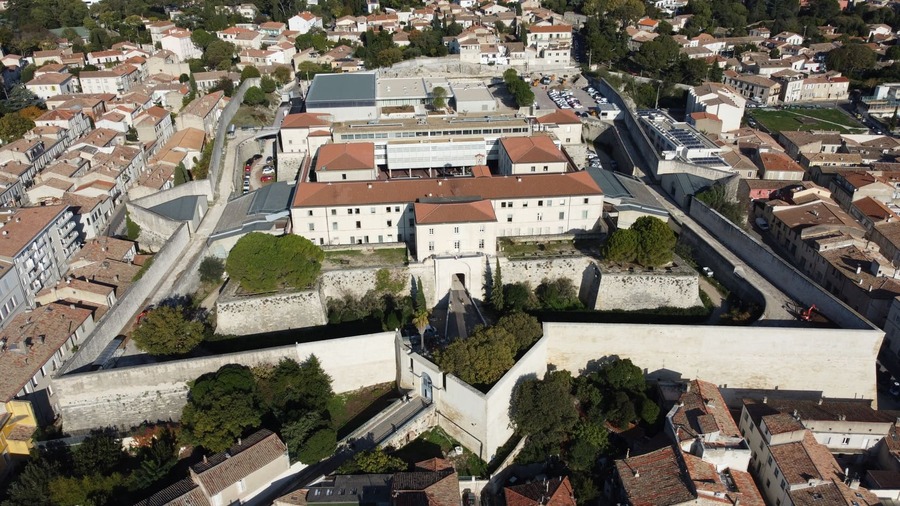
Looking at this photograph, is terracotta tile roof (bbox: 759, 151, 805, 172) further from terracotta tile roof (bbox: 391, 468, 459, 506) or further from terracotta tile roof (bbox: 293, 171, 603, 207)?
terracotta tile roof (bbox: 391, 468, 459, 506)

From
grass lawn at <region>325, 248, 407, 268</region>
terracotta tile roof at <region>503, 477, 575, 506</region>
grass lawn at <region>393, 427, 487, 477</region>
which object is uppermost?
grass lawn at <region>325, 248, 407, 268</region>

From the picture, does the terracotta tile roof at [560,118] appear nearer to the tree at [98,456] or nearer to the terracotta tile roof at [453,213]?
the terracotta tile roof at [453,213]

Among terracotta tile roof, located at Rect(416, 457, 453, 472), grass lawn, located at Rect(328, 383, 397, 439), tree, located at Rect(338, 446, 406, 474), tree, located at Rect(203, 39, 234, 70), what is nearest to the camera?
tree, located at Rect(338, 446, 406, 474)

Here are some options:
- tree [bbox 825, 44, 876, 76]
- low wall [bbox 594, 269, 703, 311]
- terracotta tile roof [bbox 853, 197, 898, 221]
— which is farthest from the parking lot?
tree [bbox 825, 44, 876, 76]

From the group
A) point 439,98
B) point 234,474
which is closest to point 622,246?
point 234,474

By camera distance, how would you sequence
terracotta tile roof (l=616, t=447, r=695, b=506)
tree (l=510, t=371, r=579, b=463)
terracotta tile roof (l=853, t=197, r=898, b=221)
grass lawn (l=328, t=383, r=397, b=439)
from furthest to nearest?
terracotta tile roof (l=853, t=197, r=898, b=221) → grass lawn (l=328, t=383, r=397, b=439) → tree (l=510, t=371, r=579, b=463) → terracotta tile roof (l=616, t=447, r=695, b=506)

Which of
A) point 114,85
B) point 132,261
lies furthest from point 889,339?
point 114,85

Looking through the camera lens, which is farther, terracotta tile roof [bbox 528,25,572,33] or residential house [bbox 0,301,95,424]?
terracotta tile roof [bbox 528,25,572,33]
